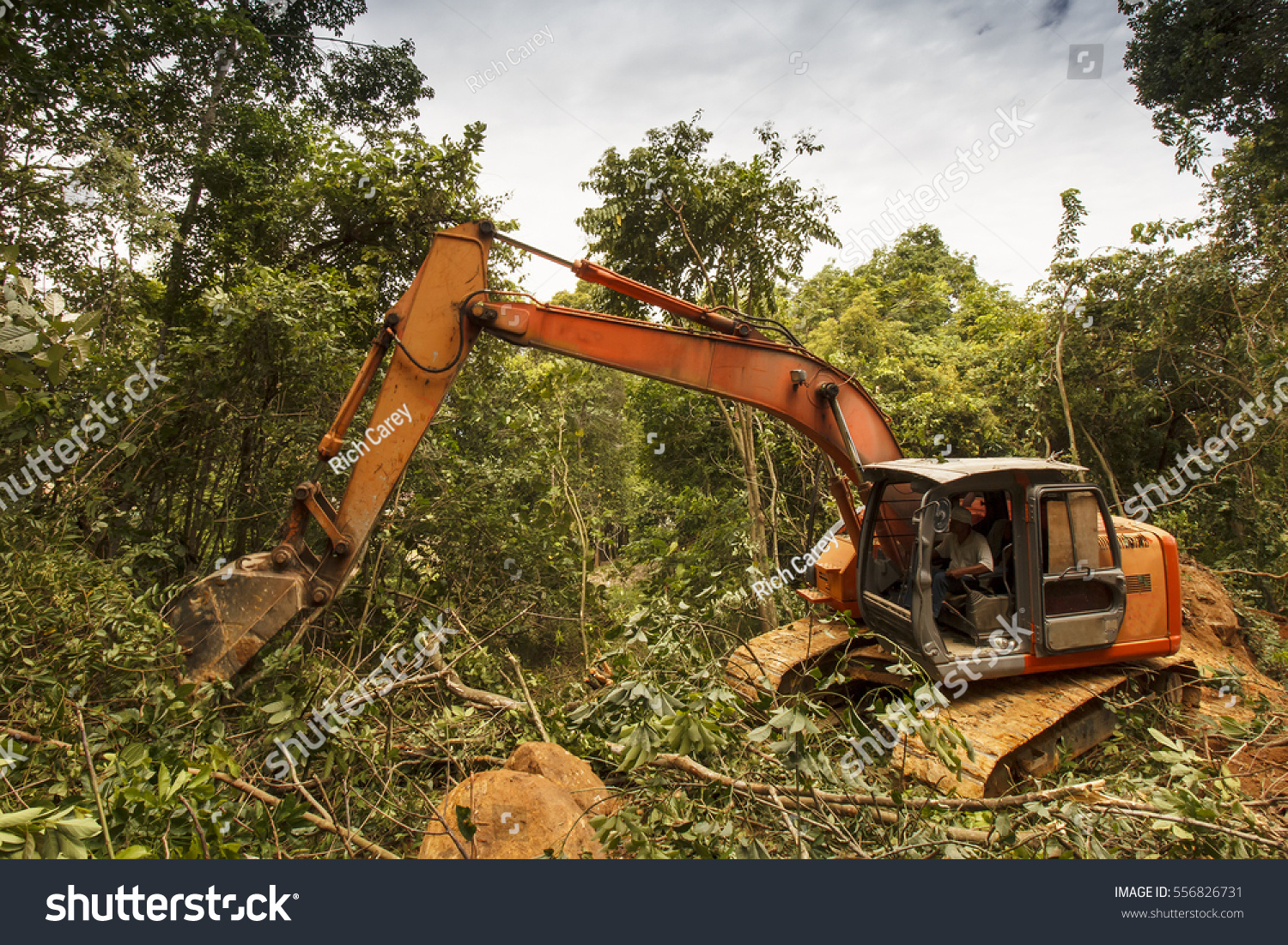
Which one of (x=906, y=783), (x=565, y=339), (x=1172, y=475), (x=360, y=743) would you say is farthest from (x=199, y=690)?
(x=1172, y=475)

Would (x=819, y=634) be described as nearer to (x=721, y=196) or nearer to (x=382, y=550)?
(x=382, y=550)

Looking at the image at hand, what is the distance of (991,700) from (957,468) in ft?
4.89

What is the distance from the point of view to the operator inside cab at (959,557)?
4.17m

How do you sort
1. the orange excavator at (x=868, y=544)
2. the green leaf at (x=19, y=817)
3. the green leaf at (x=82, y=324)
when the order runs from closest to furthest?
the green leaf at (x=19, y=817)
the green leaf at (x=82, y=324)
the orange excavator at (x=868, y=544)

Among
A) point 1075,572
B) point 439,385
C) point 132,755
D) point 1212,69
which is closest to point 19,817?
point 132,755

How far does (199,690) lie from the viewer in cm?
339

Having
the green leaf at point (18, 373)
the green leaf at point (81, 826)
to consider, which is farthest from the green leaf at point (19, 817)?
the green leaf at point (18, 373)

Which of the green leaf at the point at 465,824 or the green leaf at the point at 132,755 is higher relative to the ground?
the green leaf at the point at 132,755

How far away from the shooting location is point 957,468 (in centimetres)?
411

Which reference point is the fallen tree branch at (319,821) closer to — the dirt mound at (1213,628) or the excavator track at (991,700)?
the excavator track at (991,700)

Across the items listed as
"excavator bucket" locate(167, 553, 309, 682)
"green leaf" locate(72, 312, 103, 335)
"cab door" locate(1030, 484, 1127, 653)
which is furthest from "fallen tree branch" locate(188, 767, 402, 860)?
"cab door" locate(1030, 484, 1127, 653)

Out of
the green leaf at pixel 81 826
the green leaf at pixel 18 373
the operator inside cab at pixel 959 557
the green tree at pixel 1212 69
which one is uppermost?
the green tree at pixel 1212 69

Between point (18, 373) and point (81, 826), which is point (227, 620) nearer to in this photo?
point (18, 373)

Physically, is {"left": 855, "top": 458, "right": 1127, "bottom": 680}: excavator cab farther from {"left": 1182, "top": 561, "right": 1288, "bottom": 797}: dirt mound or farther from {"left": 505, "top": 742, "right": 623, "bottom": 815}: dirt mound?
{"left": 505, "top": 742, "right": 623, "bottom": 815}: dirt mound
